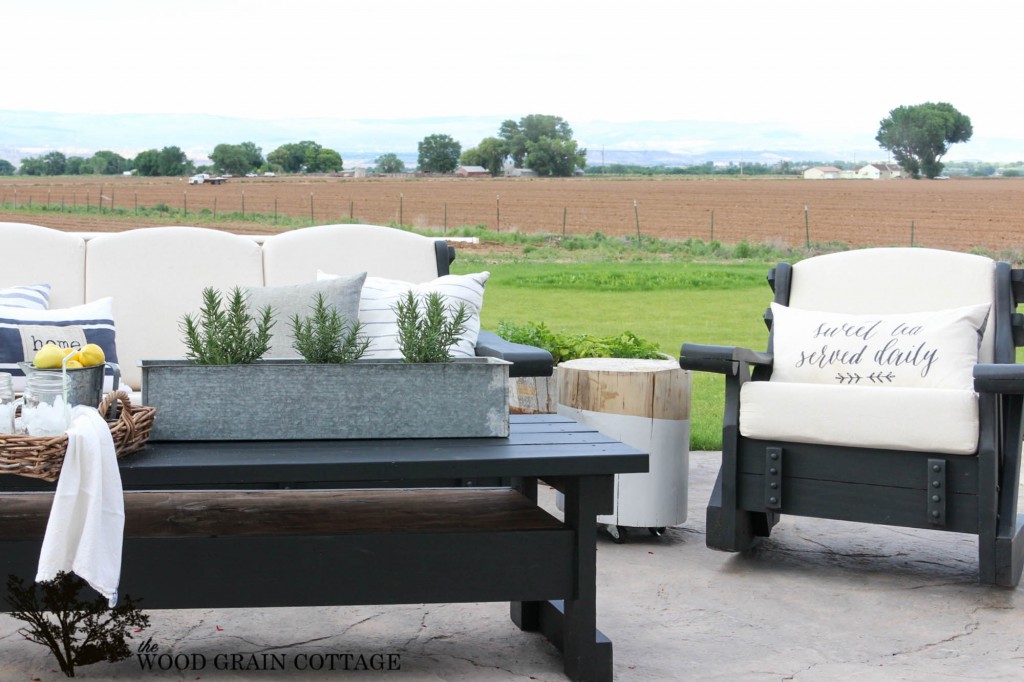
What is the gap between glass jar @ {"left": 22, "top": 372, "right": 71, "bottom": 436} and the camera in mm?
1979

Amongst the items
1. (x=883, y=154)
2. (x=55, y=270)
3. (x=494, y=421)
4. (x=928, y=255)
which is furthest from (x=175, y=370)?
(x=883, y=154)

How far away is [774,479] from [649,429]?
428 millimetres

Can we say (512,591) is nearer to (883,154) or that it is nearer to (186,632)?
(186,632)

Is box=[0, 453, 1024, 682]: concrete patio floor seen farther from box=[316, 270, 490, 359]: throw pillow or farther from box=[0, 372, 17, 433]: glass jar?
box=[316, 270, 490, 359]: throw pillow

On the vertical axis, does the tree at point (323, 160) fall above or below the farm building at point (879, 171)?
below

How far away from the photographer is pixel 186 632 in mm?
2521

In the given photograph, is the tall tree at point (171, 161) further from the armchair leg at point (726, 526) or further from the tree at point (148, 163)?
the armchair leg at point (726, 526)

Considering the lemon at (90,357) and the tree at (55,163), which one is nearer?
the lemon at (90,357)

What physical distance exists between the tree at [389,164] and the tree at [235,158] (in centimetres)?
1364

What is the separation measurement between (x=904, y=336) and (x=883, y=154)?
4333 cm

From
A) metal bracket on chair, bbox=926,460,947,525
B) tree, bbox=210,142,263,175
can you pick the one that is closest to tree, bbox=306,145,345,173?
tree, bbox=210,142,263,175

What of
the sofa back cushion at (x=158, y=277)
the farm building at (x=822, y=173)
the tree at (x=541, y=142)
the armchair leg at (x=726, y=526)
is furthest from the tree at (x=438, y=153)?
the armchair leg at (x=726, y=526)

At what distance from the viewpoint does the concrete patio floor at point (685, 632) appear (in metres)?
2.31

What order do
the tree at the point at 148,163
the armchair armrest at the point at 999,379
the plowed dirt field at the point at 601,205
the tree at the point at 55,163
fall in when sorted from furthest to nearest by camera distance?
the plowed dirt field at the point at 601,205 < the tree at the point at 148,163 < the tree at the point at 55,163 < the armchair armrest at the point at 999,379
